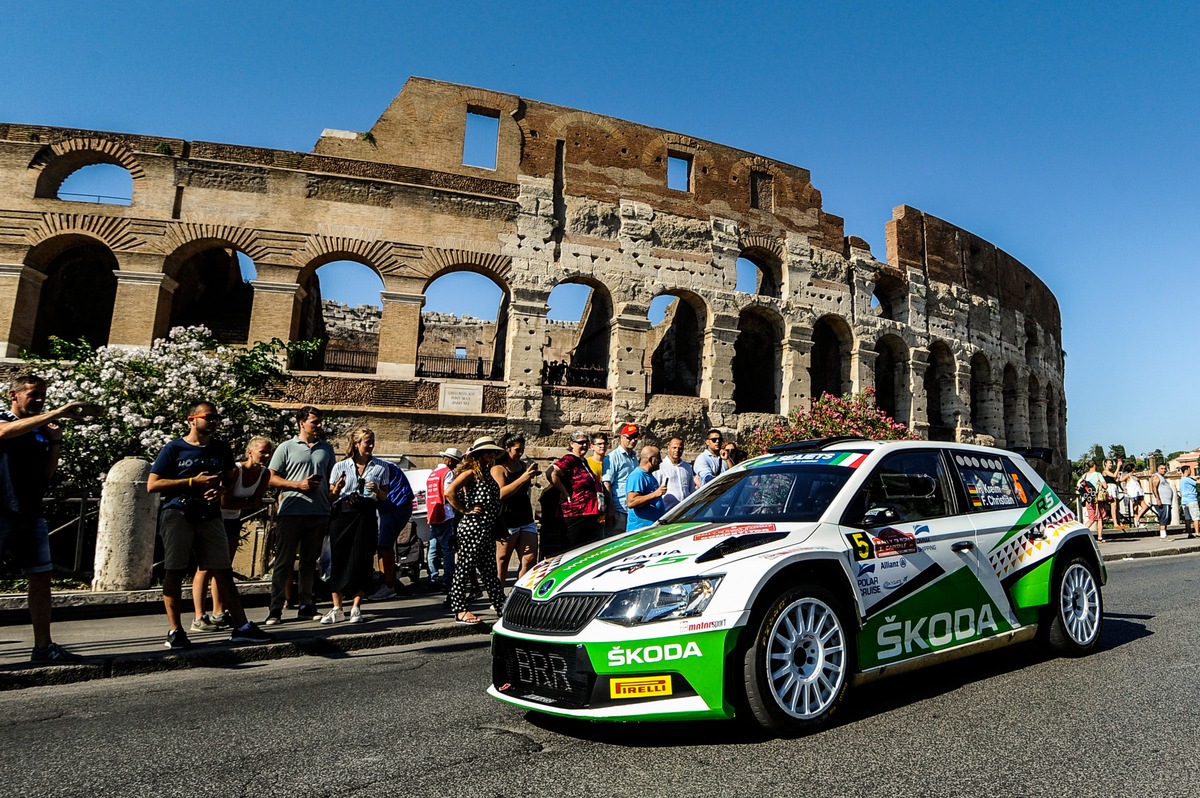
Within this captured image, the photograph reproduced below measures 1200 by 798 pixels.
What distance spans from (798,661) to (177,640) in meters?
4.88

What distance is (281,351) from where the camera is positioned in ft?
51.8

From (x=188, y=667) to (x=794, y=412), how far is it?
16.5 m

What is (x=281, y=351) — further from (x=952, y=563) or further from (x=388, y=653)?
(x=952, y=563)

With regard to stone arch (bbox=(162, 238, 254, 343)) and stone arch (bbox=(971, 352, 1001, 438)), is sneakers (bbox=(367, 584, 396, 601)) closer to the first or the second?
stone arch (bbox=(162, 238, 254, 343))

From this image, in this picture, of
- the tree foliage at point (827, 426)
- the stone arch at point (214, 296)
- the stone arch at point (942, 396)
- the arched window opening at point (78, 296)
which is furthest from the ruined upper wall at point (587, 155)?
the arched window opening at point (78, 296)

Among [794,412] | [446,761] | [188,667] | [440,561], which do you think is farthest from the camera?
[794,412]

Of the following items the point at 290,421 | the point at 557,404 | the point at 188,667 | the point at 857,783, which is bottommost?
the point at 188,667

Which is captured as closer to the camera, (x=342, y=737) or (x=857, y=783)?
(x=857, y=783)

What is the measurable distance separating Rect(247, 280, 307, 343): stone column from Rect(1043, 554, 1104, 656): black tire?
49.3ft

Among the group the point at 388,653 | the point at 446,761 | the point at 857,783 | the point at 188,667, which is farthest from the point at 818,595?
the point at 188,667

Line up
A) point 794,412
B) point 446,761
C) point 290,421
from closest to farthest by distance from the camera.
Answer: point 446,761, point 290,421, point 794,412

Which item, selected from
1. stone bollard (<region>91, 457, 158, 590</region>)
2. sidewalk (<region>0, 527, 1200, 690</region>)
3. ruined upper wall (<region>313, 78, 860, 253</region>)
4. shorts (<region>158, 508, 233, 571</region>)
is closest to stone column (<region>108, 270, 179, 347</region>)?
ruined upper wall (<region>313, 78, 860, 253</region>)

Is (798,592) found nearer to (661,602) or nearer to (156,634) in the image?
(661,602)

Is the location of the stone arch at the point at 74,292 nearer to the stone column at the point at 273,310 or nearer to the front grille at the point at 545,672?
the stone column at the point at 273,310
